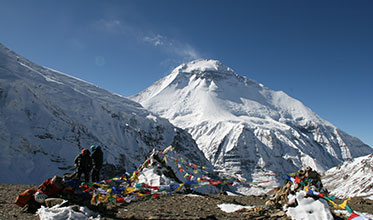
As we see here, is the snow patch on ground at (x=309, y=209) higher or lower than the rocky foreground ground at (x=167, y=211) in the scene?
higher

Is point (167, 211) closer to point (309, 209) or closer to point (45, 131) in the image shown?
point (309, 209)

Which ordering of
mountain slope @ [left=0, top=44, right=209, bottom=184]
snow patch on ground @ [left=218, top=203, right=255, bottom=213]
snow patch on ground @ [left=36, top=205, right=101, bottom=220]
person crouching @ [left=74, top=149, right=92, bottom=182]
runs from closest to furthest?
snow patch on ground @ [left=36, top=205, right=101, bottom=220] < snow patch on ground @ [left=218, top=203, right=255, bottom=213] < person crouching @ [left=74, top=149, right=92, bottom=182] < mountain slope @ [left=0, top=44, right=209, bottom=184]

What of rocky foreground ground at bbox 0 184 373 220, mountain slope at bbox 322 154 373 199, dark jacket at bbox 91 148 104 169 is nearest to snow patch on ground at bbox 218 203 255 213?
rocky foreground ground at bbox 0 184 373 220

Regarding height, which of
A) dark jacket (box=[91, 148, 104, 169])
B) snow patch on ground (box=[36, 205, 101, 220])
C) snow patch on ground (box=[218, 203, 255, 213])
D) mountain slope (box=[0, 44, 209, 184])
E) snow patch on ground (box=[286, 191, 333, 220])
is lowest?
snow patch on ground (box=[36, 205, 101, 220])

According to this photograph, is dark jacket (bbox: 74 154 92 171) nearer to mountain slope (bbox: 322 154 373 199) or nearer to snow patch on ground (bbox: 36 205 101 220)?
snow patch on ground (bbox: 36 205 101 220)

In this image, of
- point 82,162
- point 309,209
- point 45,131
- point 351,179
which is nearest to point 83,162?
point 82,162

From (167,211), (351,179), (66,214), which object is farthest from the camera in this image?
(351,179)

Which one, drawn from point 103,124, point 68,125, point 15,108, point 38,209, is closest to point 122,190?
point 38,209

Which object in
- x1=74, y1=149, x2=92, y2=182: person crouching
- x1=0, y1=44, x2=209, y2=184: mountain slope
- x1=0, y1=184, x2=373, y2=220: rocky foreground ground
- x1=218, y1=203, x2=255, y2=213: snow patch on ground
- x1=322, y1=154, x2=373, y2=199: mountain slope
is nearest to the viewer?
x1=0, y1=184, x2=373, y2=220: rocky foreground ground

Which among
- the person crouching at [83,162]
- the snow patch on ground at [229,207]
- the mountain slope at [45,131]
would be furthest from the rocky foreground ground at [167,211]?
the mountain slope at [45,131]

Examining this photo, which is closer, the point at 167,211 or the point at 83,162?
the point at 167,211

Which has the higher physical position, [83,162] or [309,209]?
[83,162]

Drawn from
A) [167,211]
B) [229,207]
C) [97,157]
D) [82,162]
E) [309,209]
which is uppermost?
[97,157]

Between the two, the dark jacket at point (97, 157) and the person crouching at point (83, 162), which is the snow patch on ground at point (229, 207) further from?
the dark jacket at point (97, 157)
